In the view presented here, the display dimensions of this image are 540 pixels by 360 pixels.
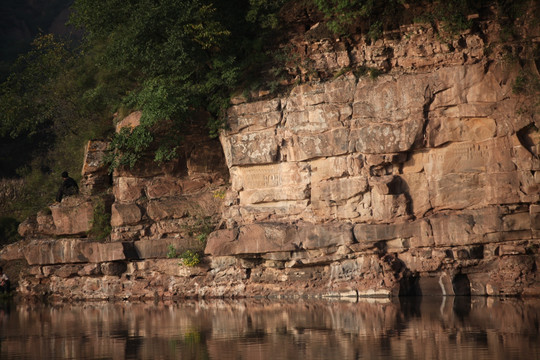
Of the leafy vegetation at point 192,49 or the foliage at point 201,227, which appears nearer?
the leafy vegetation at point 192,49

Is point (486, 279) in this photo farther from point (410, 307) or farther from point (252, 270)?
point (252, 270)

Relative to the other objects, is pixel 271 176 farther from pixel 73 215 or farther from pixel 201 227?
pixel 73 215

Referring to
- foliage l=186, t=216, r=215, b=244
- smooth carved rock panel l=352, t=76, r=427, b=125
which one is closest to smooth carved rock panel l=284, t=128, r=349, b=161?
smooth carved rock panel l=352, t=76, r=427, b=125

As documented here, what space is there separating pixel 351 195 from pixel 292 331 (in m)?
9.06

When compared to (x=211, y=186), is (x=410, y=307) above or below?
below

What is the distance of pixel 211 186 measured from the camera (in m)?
27.7

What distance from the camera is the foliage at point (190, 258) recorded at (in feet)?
83.3

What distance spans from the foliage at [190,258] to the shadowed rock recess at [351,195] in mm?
263

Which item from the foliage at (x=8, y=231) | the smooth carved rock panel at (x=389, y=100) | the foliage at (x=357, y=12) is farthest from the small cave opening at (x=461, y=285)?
the foliage at (x=8, y=231)

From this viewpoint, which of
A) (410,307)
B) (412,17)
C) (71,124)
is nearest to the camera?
(410,307)

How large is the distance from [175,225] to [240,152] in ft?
12.7

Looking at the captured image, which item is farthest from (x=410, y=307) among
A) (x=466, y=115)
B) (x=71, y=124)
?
(x=71, y=124)

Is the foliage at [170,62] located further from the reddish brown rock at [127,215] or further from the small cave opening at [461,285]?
the small cave opening at [461,285]

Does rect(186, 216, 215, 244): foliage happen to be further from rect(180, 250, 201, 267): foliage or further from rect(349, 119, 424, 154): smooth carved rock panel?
rect(349, 119, 424, 154): smooth carved rock panel
